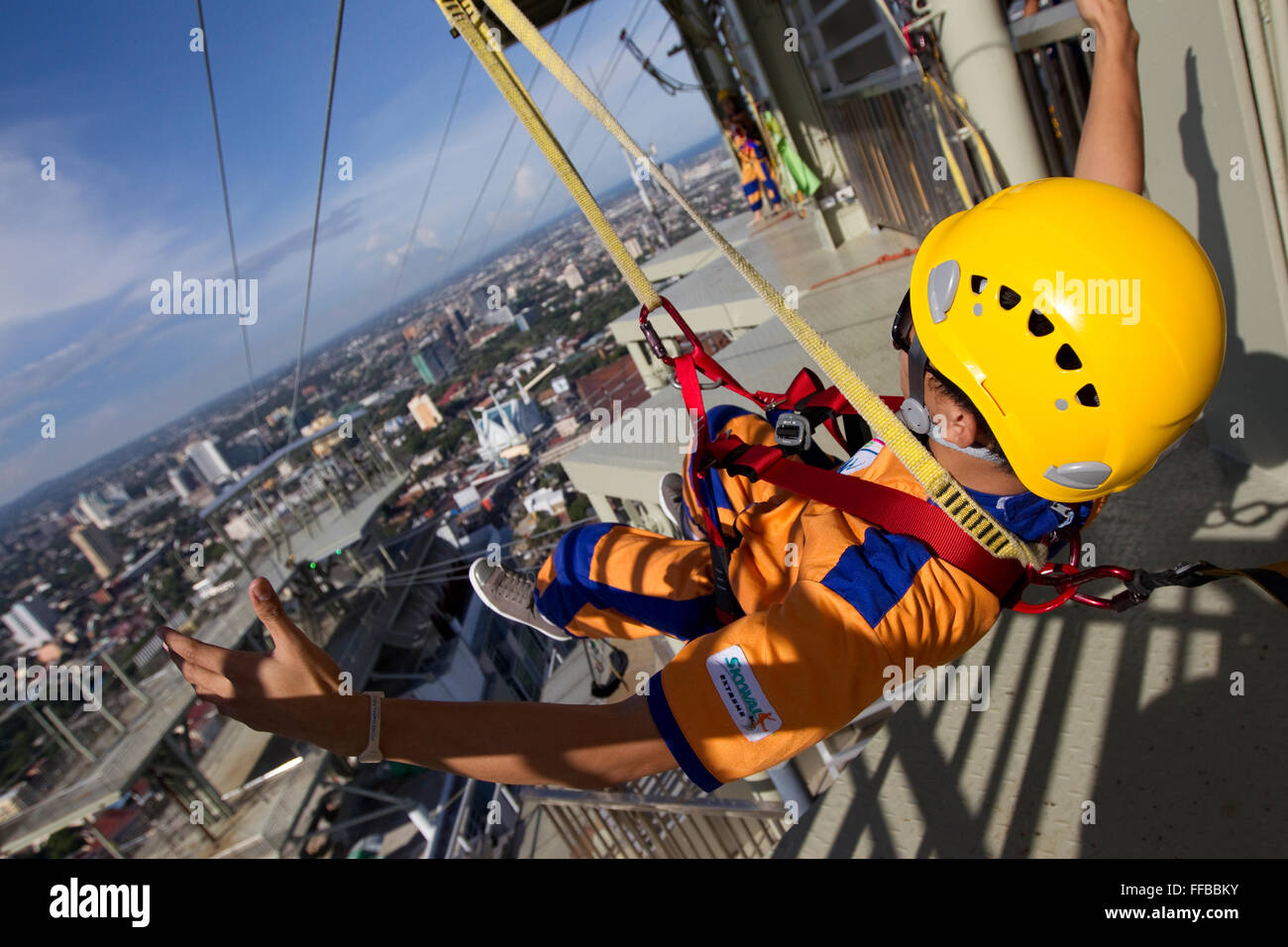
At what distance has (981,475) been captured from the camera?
5.25 feet

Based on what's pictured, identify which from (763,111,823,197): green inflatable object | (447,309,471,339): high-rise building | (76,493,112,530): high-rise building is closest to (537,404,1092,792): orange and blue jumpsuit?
(763,111,823,197): green inflatable object

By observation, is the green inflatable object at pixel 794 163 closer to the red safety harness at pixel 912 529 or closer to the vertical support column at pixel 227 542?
the red safety harness at pixel 912 529

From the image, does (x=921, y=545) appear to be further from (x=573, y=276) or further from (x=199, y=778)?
(x=573, y=276)

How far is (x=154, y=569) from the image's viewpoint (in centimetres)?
1708

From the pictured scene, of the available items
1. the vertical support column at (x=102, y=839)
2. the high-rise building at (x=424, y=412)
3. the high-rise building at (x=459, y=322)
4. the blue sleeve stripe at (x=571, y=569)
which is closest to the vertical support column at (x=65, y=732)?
the vertical support column at (x=102, y=839)

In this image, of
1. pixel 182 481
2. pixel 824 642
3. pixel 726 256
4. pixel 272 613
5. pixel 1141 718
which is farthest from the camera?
pixel 182 481

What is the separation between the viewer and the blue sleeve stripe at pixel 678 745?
49.6 inches

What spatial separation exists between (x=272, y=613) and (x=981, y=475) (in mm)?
1508

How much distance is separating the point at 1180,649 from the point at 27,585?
2163 cm

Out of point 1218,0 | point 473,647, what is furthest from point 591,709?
point 473,647

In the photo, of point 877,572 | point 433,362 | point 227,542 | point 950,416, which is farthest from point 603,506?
point 433,362

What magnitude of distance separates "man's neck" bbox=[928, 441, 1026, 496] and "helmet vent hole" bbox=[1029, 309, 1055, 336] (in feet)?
1.04

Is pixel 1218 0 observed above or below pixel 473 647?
above
